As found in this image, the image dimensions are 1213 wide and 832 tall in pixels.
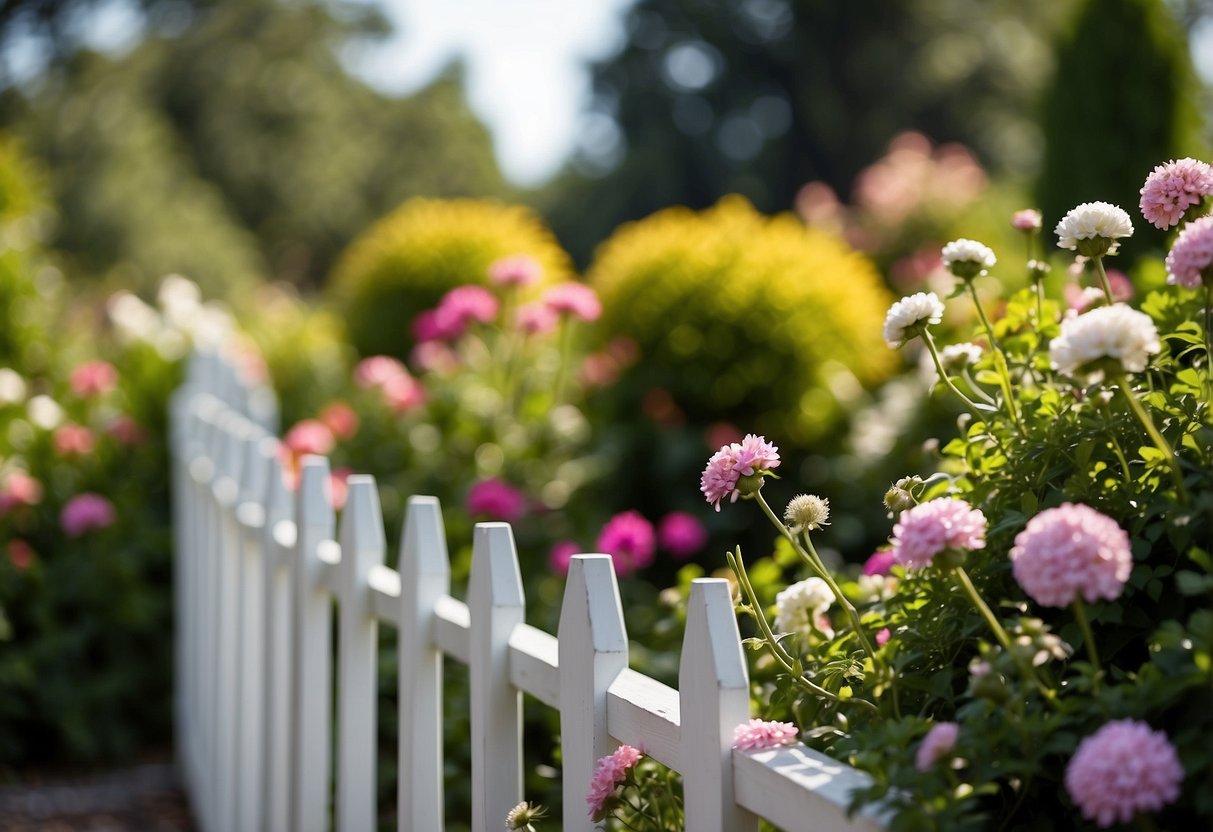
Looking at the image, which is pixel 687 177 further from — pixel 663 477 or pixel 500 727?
pixel 500 727

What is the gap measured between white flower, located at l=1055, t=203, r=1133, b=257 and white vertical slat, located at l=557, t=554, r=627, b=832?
0.61 m

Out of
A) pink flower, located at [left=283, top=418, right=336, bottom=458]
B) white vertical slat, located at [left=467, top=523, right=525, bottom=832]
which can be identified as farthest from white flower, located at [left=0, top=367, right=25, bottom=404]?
white vertical slat, located at [left=467, top=523, right=525, bottom=832]

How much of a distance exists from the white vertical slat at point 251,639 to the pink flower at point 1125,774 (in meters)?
2.37

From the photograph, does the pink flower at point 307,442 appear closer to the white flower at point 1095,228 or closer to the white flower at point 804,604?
the white flower at point 804,604

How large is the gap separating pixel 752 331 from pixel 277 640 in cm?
297

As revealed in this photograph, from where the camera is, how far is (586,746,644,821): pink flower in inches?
49.9

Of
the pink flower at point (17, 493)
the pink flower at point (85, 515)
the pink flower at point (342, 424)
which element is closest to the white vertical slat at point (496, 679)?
the pink flower at point (342, 424)

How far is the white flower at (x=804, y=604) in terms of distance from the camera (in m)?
1.39

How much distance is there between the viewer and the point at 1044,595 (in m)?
0.92

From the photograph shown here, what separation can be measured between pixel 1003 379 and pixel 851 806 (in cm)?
58

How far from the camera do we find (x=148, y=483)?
5754mm

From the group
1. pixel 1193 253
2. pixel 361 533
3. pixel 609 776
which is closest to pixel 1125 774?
pixel 1193 253

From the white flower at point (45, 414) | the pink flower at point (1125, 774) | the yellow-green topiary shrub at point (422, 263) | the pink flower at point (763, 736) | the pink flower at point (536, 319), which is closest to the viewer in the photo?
the pink flower at point (1125, 774)

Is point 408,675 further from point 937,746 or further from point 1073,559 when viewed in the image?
point 1073,559
